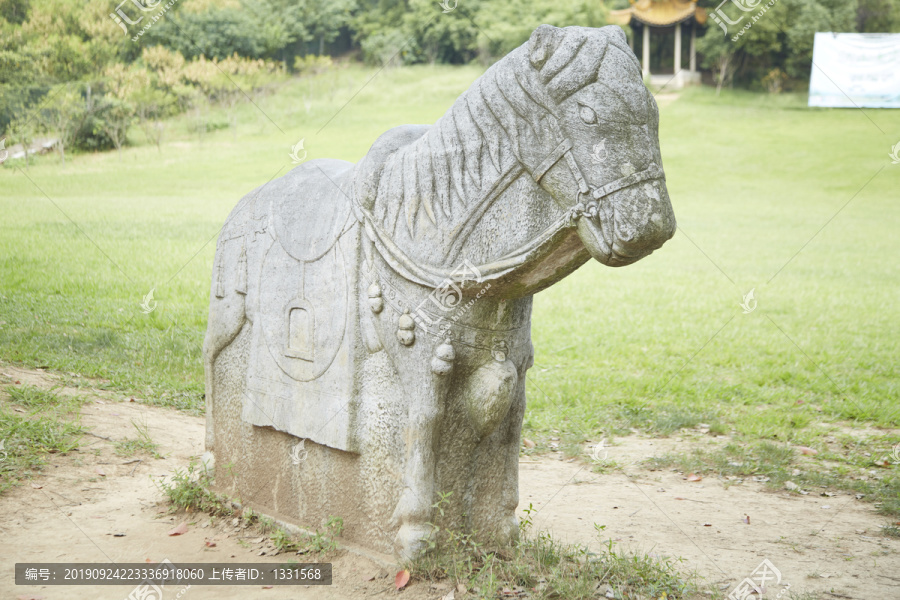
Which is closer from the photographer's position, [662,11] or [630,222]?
[630,222]

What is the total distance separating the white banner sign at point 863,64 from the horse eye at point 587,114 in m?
19.5

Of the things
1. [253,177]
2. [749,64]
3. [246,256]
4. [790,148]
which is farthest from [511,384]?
[749,64]

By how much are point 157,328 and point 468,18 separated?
41.8 feet

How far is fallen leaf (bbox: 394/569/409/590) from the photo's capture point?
3.11 m

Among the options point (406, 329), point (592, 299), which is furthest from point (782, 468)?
point (592, 299)

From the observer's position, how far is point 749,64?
25766mm

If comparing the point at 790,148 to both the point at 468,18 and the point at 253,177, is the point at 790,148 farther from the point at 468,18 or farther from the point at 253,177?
the point at 253,177

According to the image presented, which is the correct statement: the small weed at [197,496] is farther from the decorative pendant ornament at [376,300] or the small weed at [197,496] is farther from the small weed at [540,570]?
the decorative pendant ornament at [376,300]

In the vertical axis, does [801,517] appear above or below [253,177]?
below

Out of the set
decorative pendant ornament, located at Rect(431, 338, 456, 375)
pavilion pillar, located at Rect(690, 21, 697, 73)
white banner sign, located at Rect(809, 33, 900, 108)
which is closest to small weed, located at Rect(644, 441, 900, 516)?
decorative pendant ornament, located at Rect(431, 338, 456, 375)

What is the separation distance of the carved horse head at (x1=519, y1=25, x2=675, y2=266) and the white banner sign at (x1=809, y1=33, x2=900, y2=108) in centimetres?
1942

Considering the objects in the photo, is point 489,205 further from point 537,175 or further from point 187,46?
point 187,46

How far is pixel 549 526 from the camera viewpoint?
4156 mm

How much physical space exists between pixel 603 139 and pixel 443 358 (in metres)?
1.01
